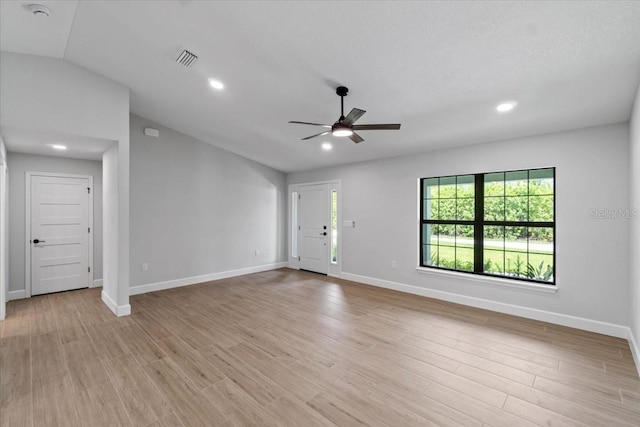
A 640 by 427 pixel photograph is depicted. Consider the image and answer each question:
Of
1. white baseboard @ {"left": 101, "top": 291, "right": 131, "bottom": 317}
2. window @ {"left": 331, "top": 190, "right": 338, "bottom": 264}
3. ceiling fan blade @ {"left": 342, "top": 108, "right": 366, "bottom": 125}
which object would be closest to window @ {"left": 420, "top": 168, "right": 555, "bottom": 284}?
window @ {"left": 331, "top": 190, "right": 338, "bottom": 264}

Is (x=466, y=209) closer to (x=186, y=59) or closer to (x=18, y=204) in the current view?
(x=186, y=59)

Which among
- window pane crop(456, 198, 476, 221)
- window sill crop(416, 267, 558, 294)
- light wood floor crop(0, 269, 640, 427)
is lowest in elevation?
light wood floor crop(0, 269, 640, 427)

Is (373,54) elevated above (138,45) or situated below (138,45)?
below

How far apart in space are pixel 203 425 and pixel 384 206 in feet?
14.3

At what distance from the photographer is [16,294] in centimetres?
464

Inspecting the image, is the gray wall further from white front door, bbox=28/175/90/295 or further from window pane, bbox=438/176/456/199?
window pane, bbox=438/176/456/199

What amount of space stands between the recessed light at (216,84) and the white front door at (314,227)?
331cm

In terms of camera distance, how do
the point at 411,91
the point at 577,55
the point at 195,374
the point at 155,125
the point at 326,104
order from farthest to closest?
1. the point at 155,125
2. the point at 326,104
3. the point at 411,91
4. the point at 195,374
5. the point at 577,55

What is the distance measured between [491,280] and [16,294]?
7.59 meters

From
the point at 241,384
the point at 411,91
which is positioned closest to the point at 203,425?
the point at 241,384

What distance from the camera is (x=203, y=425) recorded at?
1.90 m

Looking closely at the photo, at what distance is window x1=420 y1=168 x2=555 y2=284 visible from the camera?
385 centimetres

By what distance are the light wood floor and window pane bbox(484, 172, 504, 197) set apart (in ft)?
5.97

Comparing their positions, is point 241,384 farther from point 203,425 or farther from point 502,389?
point 502,389
